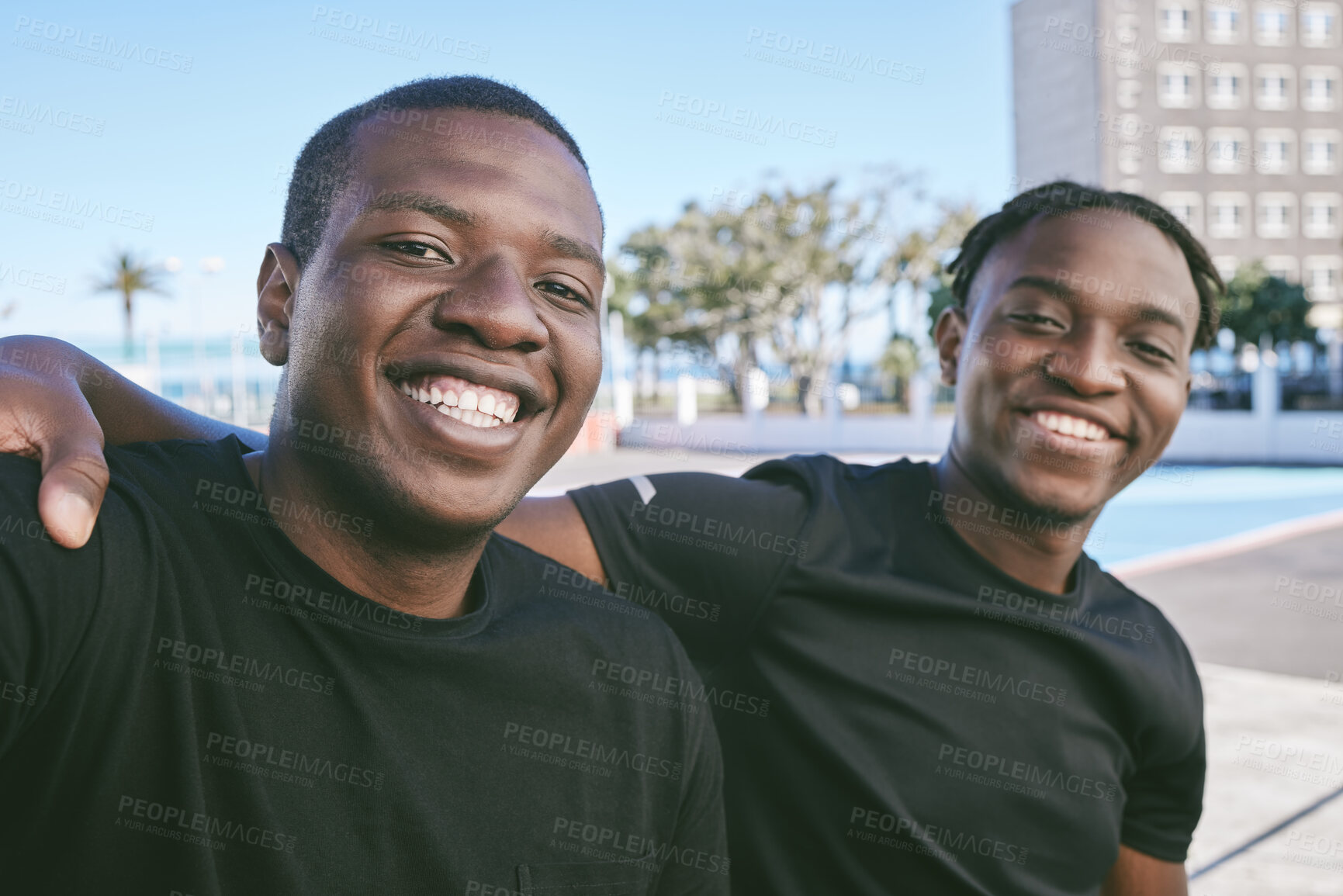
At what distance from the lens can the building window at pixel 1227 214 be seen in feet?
144

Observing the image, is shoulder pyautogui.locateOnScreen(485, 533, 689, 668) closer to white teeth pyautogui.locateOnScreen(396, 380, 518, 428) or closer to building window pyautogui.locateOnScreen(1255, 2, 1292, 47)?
white teeth pyautogui.locateOnScreen(396, 380, 518, 428)

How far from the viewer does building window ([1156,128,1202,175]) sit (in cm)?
4381

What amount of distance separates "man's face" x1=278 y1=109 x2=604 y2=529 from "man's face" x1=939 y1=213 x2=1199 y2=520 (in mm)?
1015

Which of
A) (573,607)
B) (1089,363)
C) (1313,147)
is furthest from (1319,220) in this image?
(573,607)

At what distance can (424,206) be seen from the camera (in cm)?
132

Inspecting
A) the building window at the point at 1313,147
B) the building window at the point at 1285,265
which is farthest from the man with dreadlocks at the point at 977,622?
the building window at the point at 1313,147

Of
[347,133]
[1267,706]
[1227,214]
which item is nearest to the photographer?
[347,133]

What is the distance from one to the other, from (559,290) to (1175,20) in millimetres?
52612

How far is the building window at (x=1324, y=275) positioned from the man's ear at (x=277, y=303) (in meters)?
51.1

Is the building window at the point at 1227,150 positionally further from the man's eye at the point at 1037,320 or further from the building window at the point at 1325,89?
the man's eye at the point at 1037,320

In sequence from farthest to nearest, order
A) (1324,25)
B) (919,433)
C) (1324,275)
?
(1324,25)
(1324,275)
(919,433)

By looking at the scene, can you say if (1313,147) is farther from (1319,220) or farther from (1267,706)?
(1267,706)

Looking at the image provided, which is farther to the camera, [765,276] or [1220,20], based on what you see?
[1220,20]

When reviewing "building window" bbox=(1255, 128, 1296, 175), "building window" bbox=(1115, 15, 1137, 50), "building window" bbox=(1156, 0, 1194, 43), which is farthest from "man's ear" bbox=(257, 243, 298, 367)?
"building window" bbox=(1156, 0, 1194, 43)
